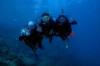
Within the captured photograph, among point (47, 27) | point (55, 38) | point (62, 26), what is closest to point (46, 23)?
point (47, 27)

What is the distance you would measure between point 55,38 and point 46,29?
11.8 m

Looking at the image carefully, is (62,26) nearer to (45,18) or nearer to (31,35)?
(45,18)

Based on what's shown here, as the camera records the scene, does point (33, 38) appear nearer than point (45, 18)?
No

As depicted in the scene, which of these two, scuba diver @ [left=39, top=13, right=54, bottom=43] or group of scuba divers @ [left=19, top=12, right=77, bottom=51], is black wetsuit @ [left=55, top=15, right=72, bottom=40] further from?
scuba diver @ [left=39, top=13, right=54, bottom=43]

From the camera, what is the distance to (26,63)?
10.2 m

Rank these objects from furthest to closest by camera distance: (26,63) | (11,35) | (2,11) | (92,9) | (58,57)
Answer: (92,9), (2,11), (11,35), (58,57), (26,63)

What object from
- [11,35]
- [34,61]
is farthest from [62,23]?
[11,35]

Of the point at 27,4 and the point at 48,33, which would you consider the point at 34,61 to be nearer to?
the point at 48,33

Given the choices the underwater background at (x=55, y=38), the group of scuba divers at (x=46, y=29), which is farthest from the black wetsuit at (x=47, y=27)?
the underwater background at (x=55, y=38)

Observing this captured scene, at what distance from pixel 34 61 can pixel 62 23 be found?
6.26 metres

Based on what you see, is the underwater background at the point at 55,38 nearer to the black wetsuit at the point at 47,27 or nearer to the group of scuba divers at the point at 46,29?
the group of scuba divers at the point at 46,29

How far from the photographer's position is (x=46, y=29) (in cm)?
511

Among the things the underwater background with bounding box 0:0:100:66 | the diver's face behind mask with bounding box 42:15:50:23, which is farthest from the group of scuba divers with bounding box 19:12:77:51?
the underwater background with bounding box 0:0:100:66

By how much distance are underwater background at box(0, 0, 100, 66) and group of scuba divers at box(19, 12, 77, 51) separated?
464 cm
